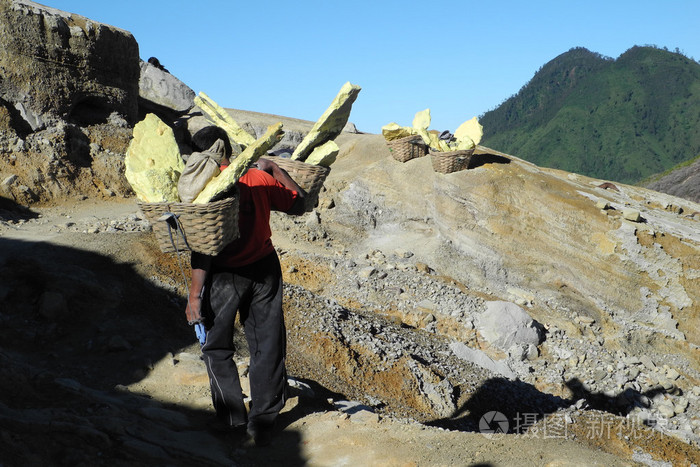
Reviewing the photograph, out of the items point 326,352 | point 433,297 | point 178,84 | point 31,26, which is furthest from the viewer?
point 178,84

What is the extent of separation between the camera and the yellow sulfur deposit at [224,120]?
3777 mm

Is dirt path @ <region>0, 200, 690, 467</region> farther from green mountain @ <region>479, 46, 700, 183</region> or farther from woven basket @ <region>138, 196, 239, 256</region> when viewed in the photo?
green mountain @ <region>479, 46, 700, 183</region>

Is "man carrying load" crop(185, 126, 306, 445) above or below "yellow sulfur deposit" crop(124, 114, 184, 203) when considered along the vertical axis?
below

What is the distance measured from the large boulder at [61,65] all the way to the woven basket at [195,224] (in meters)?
8.73

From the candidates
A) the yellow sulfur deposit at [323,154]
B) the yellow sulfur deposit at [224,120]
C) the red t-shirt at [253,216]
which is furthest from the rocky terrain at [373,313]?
the yellow sulfur deposit at [224,120]

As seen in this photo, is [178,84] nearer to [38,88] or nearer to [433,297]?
[38,88]

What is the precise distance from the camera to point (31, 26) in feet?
Result: 33.7

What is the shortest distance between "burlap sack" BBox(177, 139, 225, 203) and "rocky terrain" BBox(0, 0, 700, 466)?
128cm

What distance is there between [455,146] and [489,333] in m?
4.39

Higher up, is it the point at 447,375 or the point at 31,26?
the point at 31,26

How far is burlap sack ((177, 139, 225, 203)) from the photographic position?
10.1 ft

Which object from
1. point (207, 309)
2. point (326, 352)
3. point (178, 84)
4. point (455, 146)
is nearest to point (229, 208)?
point (207, 309)

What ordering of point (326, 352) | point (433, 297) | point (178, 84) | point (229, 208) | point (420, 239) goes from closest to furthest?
1. point (229, 208)
2. point (326, 352)
3. point (433, 297)
4. point (420, 239)
5. point (178, 84)

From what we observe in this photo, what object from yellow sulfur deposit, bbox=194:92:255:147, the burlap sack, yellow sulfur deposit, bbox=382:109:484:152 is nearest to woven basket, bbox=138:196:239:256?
the burlap sack
